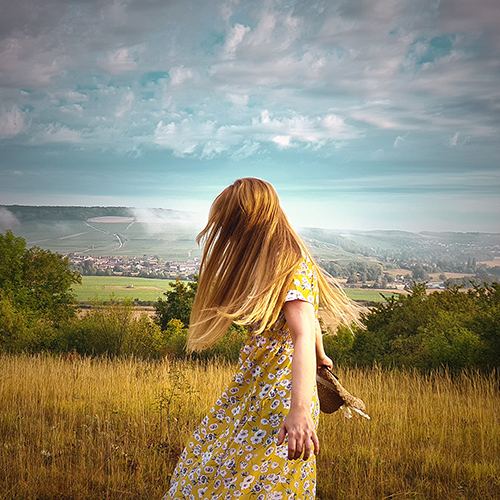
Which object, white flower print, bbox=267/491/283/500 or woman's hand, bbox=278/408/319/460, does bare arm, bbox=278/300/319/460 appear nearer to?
woman's hand, bbox=278/408/319/460

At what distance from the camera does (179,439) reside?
412 centimetres

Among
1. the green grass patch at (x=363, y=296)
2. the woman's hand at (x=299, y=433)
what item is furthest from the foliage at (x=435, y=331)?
the woman's hand at (x=299, y=433)

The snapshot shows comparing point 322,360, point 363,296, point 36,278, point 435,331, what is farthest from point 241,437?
point 363,296

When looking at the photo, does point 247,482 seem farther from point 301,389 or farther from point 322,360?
point 322,360

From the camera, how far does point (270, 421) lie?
1943 millimetres

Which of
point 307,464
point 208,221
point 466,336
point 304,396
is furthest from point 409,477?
point 466,336

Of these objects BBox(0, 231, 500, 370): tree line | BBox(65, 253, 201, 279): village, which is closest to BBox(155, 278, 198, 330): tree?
BBox(0, 231, 500, 370): tree line

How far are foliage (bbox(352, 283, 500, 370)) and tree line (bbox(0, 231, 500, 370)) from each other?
0.04 feet

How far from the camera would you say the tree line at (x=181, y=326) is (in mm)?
6418

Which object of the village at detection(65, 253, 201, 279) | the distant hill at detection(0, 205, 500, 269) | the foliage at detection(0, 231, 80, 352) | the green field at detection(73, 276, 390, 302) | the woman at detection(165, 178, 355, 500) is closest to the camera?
the woman at detection(165, 178, 355, 500)

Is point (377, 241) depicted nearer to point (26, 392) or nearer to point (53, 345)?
point (53, 345)

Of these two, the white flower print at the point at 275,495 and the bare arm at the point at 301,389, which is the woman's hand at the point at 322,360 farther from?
the white flower print at the point at 275,495

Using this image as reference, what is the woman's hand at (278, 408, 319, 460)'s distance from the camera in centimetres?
165

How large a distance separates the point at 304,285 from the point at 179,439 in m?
2.78
